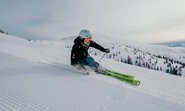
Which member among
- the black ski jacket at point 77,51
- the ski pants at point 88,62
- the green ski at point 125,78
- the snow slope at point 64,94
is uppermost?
the black ski jacket at point 77,51

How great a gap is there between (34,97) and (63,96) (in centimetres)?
86

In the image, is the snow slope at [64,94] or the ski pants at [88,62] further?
the ski pants at [88,62]


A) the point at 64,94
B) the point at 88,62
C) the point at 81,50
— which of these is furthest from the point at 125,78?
the point at 64,94

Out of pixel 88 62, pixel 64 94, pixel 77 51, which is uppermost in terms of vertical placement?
pixel 77 51

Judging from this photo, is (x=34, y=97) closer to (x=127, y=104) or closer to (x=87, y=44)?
(x=127, y=104)

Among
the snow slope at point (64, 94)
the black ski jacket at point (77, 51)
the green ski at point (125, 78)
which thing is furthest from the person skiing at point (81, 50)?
the snow slope at point (64, 94)

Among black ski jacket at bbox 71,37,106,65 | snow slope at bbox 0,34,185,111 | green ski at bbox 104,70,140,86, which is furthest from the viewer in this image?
black ski jacket at bbox 71,37,106,65

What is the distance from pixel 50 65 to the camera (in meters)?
12.9

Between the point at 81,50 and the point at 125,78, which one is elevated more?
the point at 81,50

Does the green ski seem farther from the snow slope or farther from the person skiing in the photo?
the snow slope

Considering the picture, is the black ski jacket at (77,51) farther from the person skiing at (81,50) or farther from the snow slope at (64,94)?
the snow slope at (64,94)

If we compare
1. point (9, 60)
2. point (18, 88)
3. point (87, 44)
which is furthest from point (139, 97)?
point (9, 60)

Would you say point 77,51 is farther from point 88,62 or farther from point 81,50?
point 88,62

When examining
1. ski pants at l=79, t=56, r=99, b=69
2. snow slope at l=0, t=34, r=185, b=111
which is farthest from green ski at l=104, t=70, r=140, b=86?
snow slope at l=0, t=34, r=185, b=111
